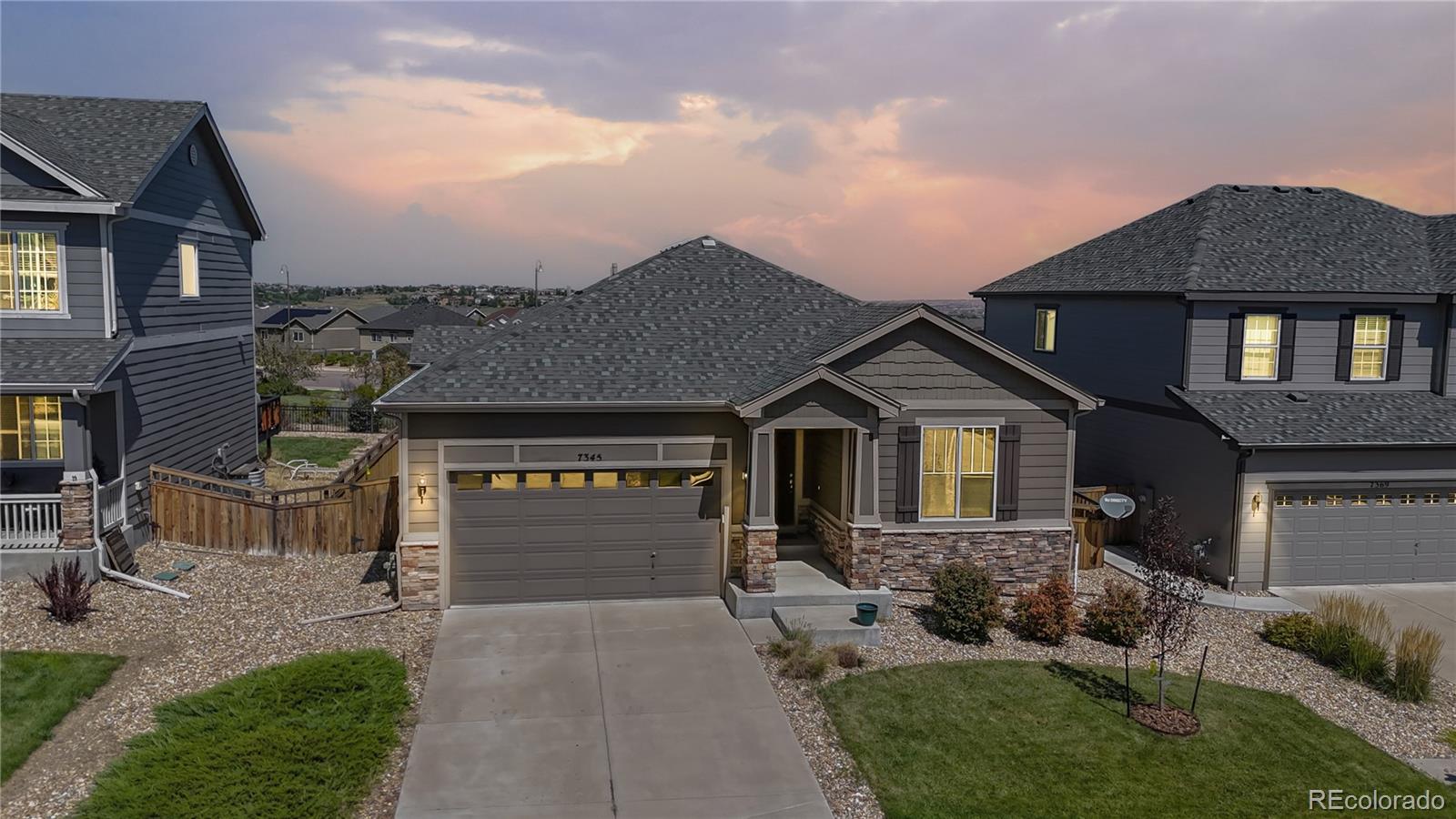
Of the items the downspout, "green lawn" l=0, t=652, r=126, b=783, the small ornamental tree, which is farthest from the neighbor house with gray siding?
"green lawn" l=0, t=652, r=126, b=783

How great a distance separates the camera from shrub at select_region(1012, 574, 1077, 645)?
1384cm

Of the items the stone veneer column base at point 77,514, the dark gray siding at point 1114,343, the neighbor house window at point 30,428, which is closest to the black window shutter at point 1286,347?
the dark gray siding at point 1114,343

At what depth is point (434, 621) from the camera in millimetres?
14312

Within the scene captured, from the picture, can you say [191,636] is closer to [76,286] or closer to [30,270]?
[76,286]

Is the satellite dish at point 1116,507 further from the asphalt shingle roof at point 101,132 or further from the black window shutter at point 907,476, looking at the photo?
the asphalt shingle roof at point 101,132

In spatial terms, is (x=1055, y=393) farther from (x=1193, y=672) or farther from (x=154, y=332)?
(x=154, y=332)

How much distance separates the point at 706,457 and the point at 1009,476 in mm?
5091

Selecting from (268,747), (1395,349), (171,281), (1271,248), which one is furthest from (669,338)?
(1395,349)

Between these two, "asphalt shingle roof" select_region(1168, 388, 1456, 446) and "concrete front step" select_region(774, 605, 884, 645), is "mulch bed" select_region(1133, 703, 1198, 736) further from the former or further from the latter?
"asphalt shingle roof" select_region(1168, 388, 1456, 446)

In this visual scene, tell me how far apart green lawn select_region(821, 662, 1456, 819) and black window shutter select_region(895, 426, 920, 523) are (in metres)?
3.43

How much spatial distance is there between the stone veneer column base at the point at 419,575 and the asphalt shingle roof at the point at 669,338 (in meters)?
2.31

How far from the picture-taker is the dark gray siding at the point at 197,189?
60.4 feet

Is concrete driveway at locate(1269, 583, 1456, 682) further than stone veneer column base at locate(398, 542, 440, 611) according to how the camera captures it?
Yes

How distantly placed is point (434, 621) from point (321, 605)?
6.52 feet
